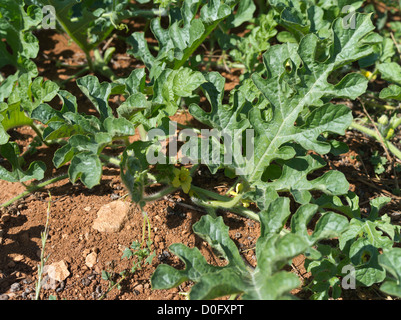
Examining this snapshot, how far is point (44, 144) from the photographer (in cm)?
340

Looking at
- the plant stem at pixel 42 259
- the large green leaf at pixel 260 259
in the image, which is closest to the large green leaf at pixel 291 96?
the large green leaf at pixel 260 259

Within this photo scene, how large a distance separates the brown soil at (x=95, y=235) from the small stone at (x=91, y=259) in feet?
0.07

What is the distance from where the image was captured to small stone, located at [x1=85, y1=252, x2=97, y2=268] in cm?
269

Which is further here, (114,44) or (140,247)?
(114,44)

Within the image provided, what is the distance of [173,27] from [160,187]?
41.4 inches

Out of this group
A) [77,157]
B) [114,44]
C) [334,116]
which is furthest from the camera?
[114,44]

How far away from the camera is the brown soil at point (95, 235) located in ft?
8.59

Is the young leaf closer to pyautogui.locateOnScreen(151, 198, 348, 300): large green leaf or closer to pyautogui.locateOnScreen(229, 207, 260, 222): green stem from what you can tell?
pyautogui.locateOnScreen(151, 198, 348, 300): large green leaf

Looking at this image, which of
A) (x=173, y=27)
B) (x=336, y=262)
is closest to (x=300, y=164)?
(x=336, y=262)

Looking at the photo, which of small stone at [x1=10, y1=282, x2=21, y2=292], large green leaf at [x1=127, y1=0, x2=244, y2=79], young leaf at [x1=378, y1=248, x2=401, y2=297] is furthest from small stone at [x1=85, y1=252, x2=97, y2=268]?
young leaf at [x1=378, y1=248, x2=401, y2=297]

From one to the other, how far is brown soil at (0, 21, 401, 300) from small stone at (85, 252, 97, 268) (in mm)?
21

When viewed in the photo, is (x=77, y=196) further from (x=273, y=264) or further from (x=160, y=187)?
(x=273, y=264)

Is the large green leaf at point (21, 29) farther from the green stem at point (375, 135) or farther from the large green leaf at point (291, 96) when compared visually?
the green stem at point (375, 135)

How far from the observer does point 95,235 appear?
9.26 ft
